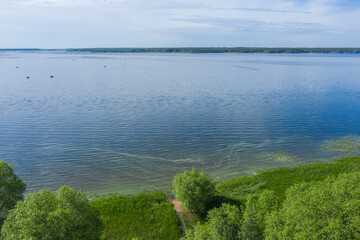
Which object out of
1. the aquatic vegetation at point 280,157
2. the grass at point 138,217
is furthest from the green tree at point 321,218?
the aquatic vegetation at point 280,157

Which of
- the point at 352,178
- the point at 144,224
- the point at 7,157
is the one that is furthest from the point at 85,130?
the point at 352,178

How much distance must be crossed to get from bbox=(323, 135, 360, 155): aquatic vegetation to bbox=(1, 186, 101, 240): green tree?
39773 millimetres

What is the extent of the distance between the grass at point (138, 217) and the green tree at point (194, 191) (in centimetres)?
212

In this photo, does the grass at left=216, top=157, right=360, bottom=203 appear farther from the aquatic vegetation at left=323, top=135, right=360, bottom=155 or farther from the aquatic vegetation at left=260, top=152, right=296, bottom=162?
the aquatic vegetation at left=323, top=135, right=360, bottom=155

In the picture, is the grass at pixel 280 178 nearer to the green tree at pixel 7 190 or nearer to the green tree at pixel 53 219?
the green tree at pixel 53 219

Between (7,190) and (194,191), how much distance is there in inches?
694

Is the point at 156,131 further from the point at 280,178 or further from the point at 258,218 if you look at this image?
the point at 258,218

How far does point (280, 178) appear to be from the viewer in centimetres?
3647

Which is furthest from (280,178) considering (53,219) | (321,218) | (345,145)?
(53,219)

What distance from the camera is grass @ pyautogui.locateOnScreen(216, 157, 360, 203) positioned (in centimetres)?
3381

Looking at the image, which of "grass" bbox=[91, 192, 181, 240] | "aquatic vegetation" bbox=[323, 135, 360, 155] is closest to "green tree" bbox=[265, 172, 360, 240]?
"grass" bbox=[91, 192, 181, 240]

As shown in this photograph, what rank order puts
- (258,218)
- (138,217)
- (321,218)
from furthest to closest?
(138,217) < (258,218) < (321,218)

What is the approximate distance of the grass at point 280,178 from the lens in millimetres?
33812

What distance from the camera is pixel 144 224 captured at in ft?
91.6
